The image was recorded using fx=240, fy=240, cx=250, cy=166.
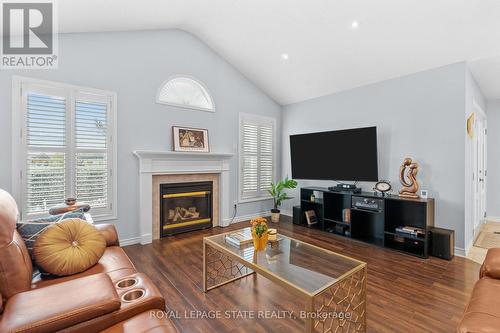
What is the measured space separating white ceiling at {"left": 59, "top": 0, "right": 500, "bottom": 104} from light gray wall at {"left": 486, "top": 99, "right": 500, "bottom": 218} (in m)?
2.63

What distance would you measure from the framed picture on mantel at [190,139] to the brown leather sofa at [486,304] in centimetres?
370

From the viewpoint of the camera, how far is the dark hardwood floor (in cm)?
186

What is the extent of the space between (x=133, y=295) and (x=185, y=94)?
11.4 ft

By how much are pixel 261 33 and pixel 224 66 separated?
1.15 metres

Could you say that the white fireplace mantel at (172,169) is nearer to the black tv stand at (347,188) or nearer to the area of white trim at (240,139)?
the area of white trim at (240,139)

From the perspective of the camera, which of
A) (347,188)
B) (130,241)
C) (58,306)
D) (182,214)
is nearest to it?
(58,306)

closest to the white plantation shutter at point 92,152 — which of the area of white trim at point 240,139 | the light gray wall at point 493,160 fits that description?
the area of white trim at point 240,139

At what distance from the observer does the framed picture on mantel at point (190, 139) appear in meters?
3.96

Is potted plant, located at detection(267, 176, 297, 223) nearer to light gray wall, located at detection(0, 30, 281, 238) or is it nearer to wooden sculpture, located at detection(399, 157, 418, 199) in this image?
light gray wall, located at detection(0, 30, 281, 238)

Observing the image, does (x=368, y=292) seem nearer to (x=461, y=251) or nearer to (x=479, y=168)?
(x=461, y=251)

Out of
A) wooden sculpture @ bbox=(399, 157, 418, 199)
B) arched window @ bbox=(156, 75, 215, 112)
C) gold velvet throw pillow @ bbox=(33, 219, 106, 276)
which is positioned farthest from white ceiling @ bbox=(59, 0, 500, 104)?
gold velvet throw pillow @ bbox=(33, 219, 106, 276)

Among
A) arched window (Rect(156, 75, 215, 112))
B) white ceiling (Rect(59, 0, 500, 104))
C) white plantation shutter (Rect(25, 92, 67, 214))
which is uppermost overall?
white ceiling (Rect(59, 0, 500, 104))

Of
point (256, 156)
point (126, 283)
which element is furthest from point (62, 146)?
point (256, 156)

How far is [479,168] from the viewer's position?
407 centimetres
